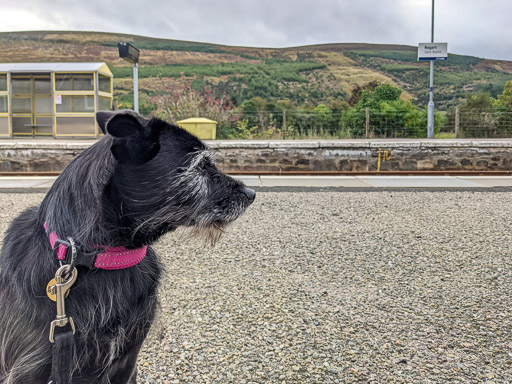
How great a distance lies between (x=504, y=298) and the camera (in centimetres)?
355

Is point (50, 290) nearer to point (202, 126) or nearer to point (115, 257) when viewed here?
point (115, 257)

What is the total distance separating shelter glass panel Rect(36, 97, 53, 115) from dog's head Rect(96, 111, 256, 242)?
58.6 ft

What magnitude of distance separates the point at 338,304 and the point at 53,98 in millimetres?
16080

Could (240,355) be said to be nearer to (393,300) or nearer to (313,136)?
(393,300)

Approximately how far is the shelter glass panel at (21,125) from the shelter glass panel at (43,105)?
0.54 m

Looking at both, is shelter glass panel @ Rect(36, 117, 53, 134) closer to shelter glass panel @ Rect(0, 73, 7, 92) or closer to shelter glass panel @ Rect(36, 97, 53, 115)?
shelter glass panel @ Rect(36, 97, 53, 115)

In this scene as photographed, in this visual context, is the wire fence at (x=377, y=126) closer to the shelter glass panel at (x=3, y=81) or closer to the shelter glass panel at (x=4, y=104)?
the shelter glass panel at (x=4, y=104)

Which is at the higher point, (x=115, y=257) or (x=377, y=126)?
(x=377, y=126)

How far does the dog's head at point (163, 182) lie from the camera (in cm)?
154

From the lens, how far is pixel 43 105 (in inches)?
695

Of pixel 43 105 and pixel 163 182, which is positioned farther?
pixel 43 105

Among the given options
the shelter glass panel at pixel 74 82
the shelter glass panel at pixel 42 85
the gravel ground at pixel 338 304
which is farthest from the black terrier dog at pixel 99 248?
the shelter glass panel at pixel 42 85

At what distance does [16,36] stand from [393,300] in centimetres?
9013

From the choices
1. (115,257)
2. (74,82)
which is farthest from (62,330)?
(74,82)
